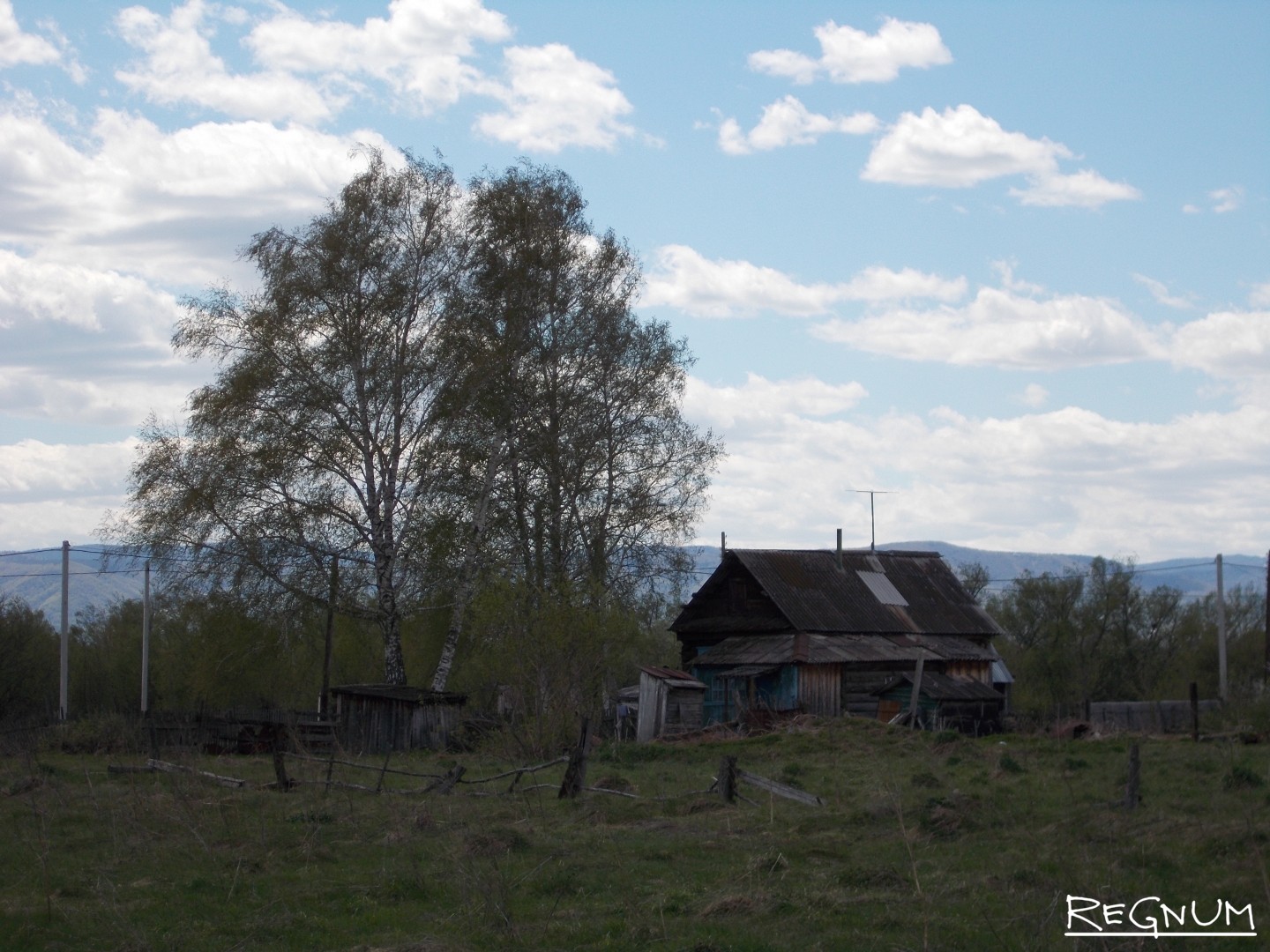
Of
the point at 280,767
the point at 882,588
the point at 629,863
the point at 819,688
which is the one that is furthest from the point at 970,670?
the point at 629,863

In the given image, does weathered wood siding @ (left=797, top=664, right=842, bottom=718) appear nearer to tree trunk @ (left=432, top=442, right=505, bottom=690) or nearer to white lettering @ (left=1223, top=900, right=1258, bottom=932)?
tree trunk @ (left=432, top=442, right=505, bottom=690)

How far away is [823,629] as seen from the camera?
38125mm

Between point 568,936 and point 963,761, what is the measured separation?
14639mm

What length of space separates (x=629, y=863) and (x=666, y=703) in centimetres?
2265

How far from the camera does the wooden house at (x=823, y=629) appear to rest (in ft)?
119

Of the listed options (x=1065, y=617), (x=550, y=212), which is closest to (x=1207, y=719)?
(x=550, y=212)

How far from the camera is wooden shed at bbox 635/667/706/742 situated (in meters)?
34.9

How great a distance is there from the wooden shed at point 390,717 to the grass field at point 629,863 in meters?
9.85

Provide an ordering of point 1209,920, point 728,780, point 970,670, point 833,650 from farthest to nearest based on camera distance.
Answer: point 970,670, point 833,650, point 728,780, point 1209,920

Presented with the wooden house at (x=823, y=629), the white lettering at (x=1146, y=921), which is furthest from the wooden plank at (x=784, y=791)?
the wooden house at (x=823, y=629)

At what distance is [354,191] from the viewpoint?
31.8 meters

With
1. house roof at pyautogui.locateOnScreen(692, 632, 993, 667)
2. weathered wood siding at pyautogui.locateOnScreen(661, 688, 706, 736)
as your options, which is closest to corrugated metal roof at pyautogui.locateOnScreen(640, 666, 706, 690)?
weathered wood siding at pyautogui.locateOnScreen(661, 688, 706, 736)

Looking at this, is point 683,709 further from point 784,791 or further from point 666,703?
point 784,791

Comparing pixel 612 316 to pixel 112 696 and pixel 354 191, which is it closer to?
pixel 354 191
